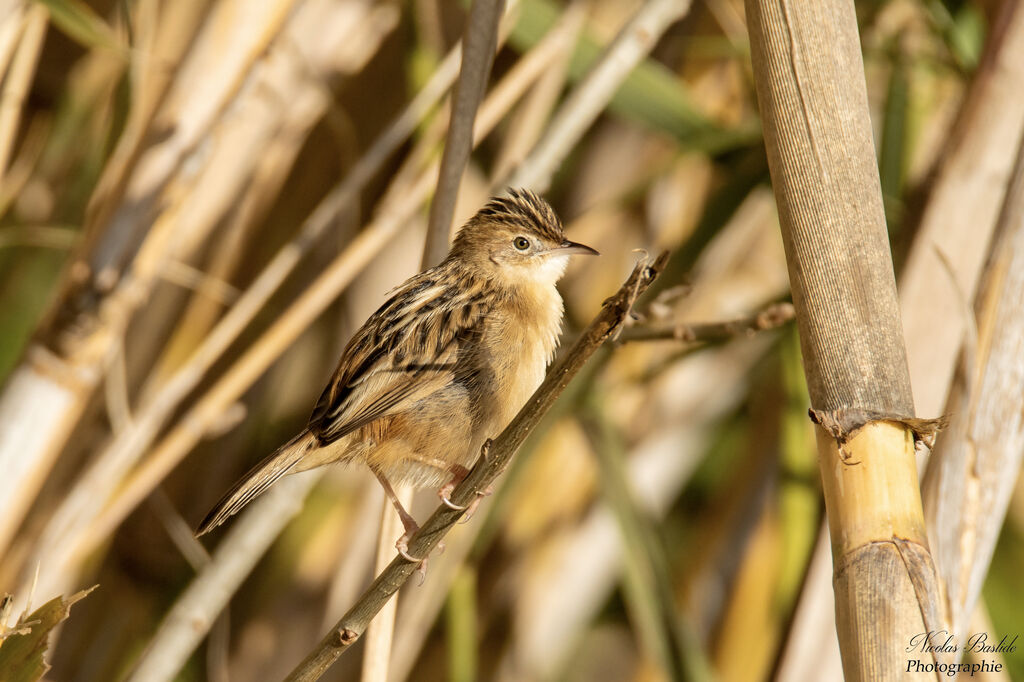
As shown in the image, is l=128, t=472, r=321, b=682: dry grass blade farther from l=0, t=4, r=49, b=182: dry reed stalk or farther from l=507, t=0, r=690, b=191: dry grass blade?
l=0, t=4, r=49, b=182: dry reed stalk

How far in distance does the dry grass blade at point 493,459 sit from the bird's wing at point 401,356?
0.67 metres

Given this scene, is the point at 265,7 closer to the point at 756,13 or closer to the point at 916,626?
the point at 756,13

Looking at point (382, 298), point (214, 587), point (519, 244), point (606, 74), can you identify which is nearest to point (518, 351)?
point (519, 244)

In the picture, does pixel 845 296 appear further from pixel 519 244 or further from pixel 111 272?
pixel 111 272

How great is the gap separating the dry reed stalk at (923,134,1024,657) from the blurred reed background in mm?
393

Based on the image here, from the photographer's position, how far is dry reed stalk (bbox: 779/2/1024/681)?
2.54 metres

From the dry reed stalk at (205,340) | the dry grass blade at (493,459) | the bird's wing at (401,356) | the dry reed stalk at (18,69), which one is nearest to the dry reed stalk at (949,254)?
the bird's wing at (401,356)

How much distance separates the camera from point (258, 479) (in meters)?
2.17

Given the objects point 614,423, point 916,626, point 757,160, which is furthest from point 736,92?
point 916,626

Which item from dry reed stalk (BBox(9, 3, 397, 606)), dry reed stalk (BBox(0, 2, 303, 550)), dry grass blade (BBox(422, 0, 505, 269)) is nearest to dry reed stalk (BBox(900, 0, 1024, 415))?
dry grass blade (BBox(422, 0, 505, 269))

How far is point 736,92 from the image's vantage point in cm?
432

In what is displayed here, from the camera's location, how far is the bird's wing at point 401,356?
229 cm

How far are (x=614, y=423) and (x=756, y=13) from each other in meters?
2.61

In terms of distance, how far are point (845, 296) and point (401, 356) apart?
1.26 meters
